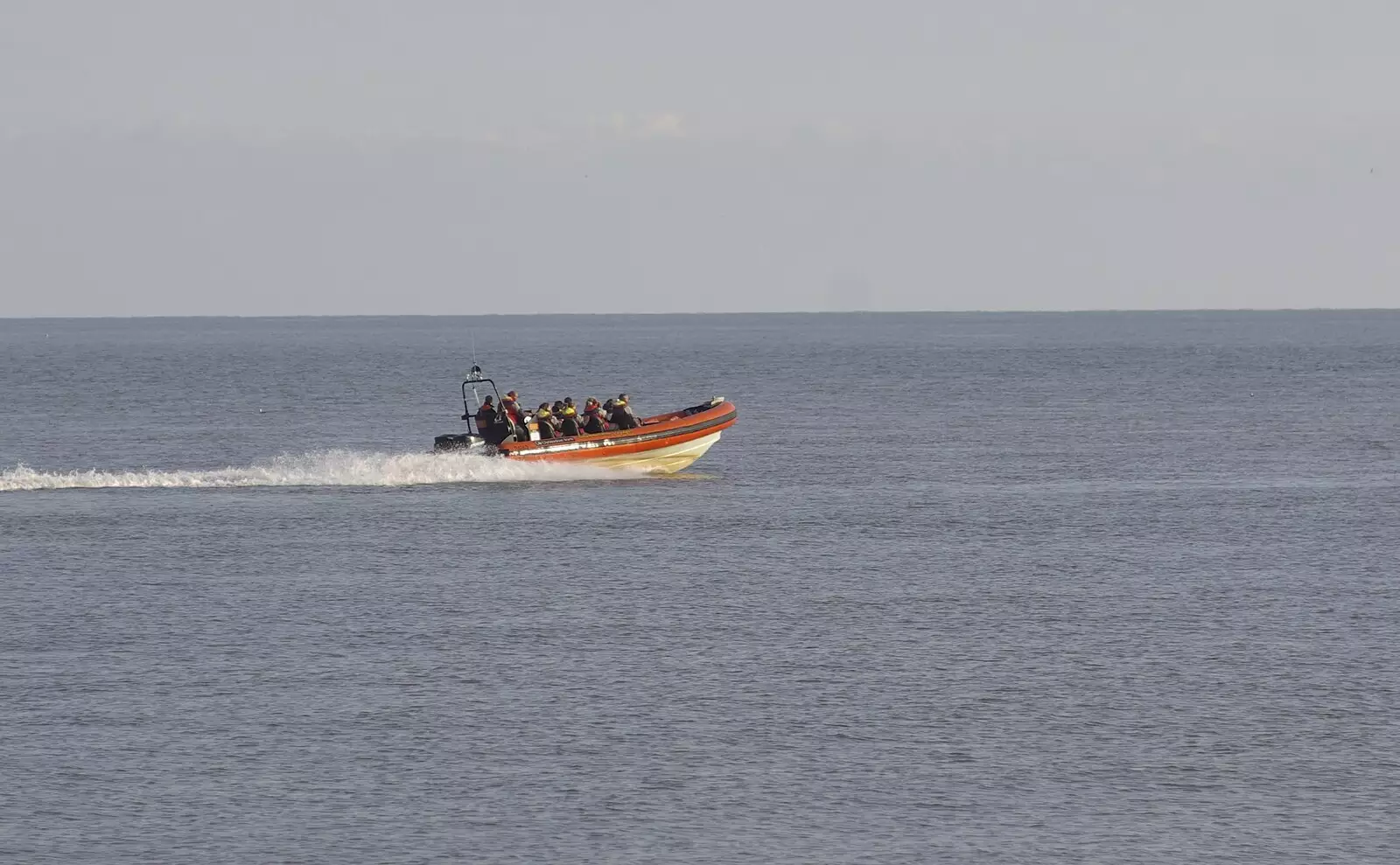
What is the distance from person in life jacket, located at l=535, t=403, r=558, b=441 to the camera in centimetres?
4038

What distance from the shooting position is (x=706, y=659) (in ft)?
76.3

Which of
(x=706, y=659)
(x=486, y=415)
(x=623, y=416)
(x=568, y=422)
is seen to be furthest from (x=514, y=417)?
(x=706, y=659)

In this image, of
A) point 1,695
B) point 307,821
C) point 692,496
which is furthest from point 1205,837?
point 692,496

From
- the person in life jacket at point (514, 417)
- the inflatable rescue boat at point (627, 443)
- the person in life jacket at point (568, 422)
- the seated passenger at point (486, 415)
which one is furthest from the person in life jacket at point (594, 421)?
the seated passenger at point (486, 415)

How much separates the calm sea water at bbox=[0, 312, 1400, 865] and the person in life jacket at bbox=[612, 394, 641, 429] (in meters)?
1.38

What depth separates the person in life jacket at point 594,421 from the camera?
135 ft

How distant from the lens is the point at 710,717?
20.3m

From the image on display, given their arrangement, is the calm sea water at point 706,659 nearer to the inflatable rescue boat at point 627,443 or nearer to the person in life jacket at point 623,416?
the inflatable rescue boat at point 627,443

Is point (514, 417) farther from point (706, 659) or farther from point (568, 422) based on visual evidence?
point (706, 659)

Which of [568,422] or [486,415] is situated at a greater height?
[486,415]

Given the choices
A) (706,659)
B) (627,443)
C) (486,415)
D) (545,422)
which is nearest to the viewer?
(706,659)

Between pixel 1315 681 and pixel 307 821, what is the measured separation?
11893mm

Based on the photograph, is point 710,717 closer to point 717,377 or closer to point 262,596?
point 262,596

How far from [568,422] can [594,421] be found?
712 millimetres
